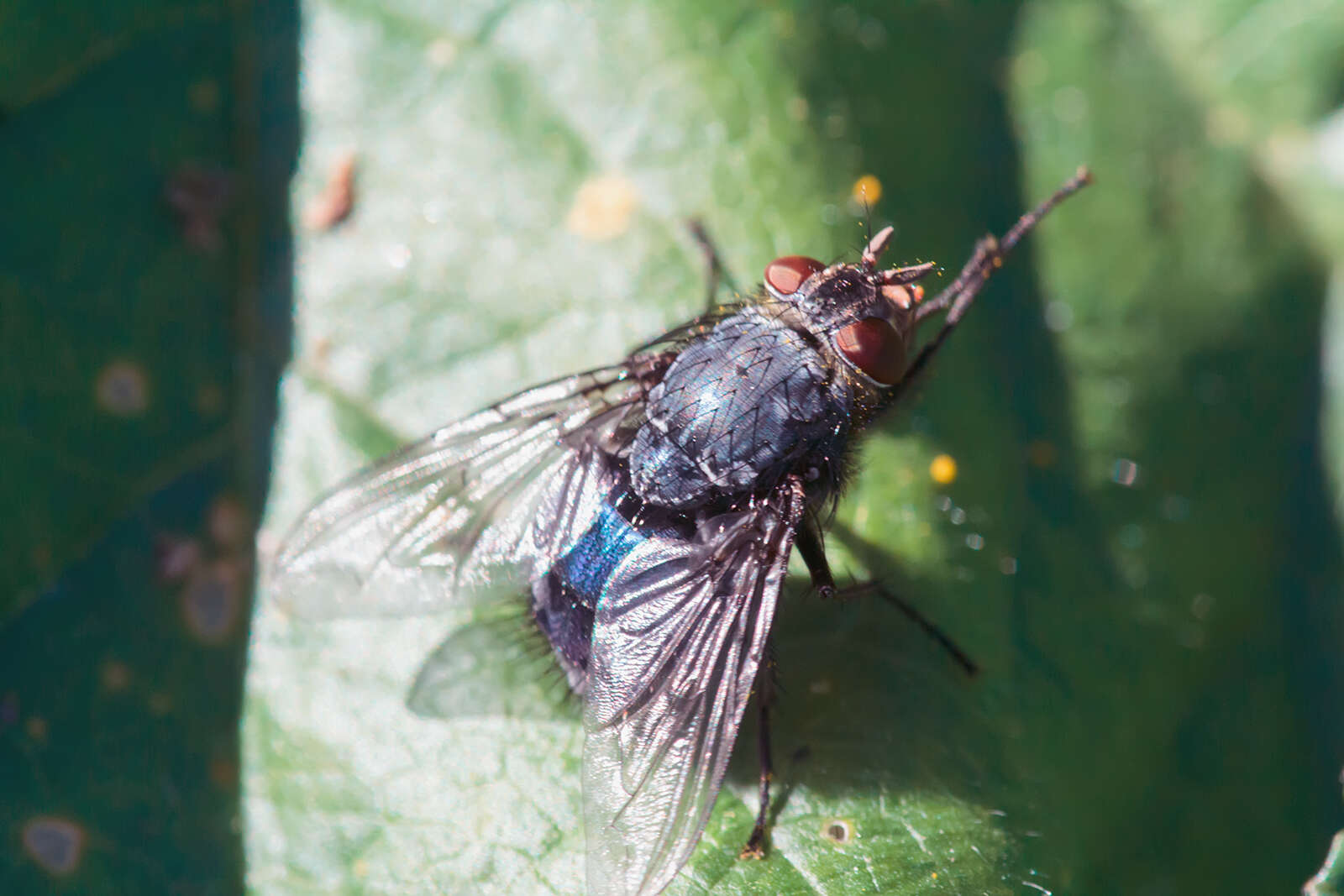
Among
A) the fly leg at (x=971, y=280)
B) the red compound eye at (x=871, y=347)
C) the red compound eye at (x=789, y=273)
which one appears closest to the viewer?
the red compound eye at (x=871, y=347)

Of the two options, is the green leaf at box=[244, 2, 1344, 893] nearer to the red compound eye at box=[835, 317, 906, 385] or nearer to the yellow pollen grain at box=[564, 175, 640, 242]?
the yellow pollen grain at box=[564, 175, 640, 242]

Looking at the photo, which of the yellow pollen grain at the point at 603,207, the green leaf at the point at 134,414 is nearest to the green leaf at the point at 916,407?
the yellow pollen grain at the point at 603,207

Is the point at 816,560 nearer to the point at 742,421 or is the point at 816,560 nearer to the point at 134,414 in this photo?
the point at 742,421

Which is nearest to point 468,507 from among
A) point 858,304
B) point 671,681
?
point 671,681

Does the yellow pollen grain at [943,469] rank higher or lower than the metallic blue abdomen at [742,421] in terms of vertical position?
lower

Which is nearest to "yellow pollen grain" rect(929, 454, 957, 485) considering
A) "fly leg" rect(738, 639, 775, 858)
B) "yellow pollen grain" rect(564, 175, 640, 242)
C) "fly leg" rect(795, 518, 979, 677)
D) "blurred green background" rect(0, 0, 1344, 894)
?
"blurred green background" rect(0, 0, 1344, 894)

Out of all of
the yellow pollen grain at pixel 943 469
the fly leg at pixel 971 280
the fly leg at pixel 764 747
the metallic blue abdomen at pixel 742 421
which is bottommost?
the fly leg at pixel 764 747

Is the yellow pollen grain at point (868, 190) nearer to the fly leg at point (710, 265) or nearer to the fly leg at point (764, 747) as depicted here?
the fly leg at point (710, 265)

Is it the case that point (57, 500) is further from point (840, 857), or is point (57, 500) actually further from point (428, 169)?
point (840, 857)
